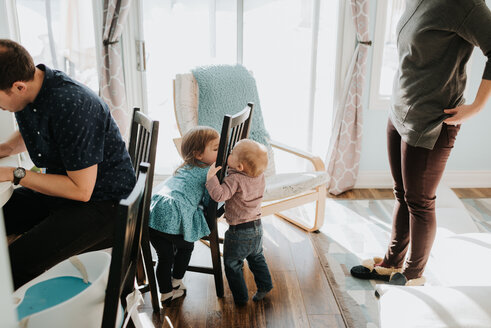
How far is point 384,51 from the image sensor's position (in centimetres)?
312

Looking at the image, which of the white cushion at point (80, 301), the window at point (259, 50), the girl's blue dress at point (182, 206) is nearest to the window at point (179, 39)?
the window at point (259, 50)

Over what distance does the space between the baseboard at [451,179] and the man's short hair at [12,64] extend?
260 cm

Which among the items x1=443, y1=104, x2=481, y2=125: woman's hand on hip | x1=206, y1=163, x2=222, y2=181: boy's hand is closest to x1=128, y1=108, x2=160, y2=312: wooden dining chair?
x1=206, y1=163, x2=222, y2=181: boy's hand

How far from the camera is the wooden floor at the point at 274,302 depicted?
1821 mm

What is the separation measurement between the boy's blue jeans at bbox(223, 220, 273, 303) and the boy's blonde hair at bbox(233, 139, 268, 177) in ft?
0.86

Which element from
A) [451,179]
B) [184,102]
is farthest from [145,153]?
[451,179]

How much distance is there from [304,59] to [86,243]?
2241 mm

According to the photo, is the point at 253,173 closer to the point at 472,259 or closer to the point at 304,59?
the point at 472,259

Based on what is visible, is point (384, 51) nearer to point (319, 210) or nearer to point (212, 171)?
point (319, 210)

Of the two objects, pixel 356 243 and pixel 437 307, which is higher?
pixel 437 307

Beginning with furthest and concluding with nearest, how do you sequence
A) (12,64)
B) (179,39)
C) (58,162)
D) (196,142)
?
(179,39), (196,142), (58,162), (12,64)

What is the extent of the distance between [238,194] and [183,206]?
0.75 ft

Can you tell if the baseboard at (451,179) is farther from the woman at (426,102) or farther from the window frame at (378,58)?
the woman at (426,102)

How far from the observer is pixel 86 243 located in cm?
144
